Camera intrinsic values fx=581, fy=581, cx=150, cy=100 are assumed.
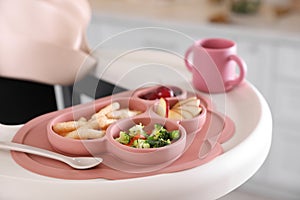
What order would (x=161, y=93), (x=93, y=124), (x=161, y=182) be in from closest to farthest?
1. (x=161, y=182)
2. (x=93, y=124)
3. (x=161, y=93)

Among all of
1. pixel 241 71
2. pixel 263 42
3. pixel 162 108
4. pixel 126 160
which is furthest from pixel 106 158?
pixel 263 42

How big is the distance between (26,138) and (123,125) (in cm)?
17

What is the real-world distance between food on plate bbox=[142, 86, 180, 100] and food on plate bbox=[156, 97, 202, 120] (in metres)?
0.04

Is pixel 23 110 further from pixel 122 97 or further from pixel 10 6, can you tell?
pixel 122 97

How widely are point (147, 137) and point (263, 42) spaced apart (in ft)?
4.39

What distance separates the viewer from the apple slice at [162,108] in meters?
0.98

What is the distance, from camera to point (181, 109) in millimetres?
1004

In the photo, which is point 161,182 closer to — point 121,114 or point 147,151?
point 147,151

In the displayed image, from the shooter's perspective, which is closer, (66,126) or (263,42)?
(66,126)

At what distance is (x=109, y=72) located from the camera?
118 centimetres

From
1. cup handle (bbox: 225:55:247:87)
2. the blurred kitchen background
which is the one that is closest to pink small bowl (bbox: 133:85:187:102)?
cup handle (bbox: 225:55:247:87)

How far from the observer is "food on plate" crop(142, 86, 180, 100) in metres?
1.07

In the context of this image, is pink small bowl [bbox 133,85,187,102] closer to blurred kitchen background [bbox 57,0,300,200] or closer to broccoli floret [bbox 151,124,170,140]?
broccoli floret [bbox 151,124,170,140]

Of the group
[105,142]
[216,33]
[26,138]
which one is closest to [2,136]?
[26,138]
